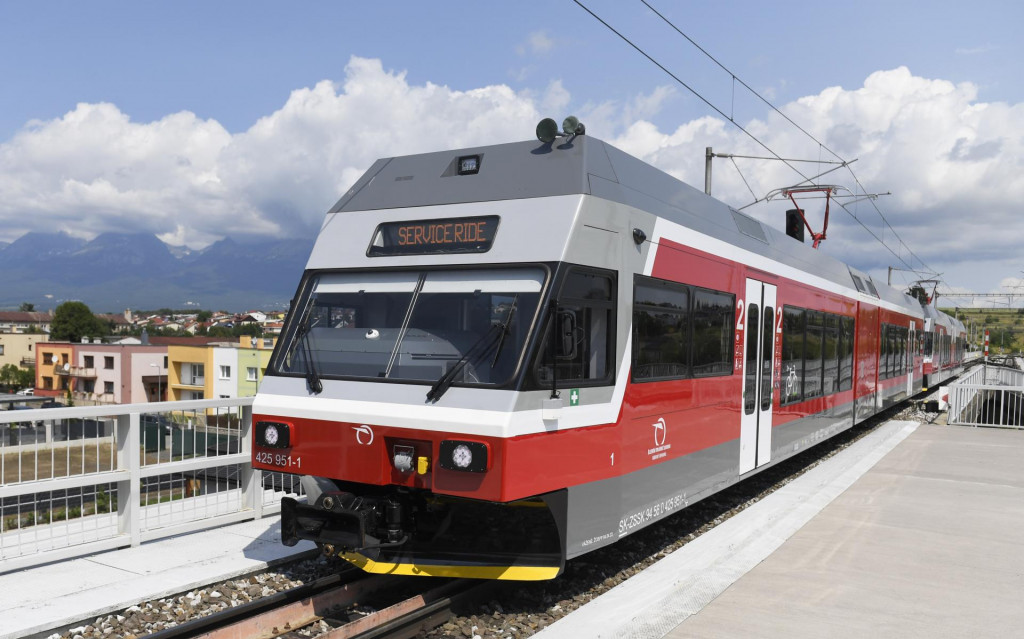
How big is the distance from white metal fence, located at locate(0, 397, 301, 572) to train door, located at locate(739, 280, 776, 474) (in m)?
5.00

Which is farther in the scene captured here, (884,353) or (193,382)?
(193,382)

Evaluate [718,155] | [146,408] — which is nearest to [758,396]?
[146,408]

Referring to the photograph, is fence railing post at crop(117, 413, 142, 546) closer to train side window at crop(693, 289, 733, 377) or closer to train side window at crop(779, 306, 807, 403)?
train side window at crop(693, 289, 733, 377)

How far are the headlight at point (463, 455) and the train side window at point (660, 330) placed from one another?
70.4 inches

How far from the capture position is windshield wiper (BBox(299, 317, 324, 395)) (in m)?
6.02

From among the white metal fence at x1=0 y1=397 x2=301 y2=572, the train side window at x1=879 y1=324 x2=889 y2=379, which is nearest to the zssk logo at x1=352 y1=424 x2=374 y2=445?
the white metal fence at x1=0 y1=397 x2=301 y2=572

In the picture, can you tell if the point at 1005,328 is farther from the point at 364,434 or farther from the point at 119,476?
the point at 119,476

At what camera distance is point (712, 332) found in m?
8.06

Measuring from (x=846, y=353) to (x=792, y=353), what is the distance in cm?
403

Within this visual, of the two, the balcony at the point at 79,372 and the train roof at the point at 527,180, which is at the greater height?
the train roof at the point at 527,180

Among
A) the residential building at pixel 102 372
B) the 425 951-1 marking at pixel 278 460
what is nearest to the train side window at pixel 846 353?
the 425 951-1 marking at pixel 278 460

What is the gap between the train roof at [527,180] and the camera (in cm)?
606

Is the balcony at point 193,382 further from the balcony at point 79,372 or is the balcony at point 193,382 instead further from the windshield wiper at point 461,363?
the windshield wiper at point 461,363

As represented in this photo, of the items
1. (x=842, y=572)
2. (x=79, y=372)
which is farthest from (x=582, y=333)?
(x=79, y=372)
